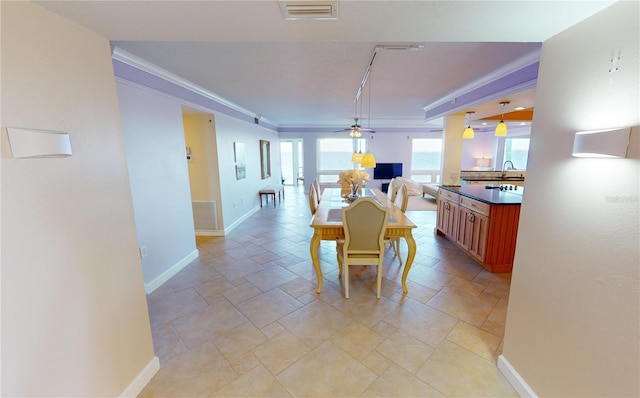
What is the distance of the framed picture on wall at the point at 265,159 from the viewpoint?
6.76 metres

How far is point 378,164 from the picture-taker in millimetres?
8859

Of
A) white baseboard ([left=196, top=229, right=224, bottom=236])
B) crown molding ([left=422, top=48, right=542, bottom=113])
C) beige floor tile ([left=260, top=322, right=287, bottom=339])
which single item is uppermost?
crown molding ([left=422, top=48, right=542, bottom=113])

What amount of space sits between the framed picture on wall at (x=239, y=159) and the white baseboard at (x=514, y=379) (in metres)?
4.71

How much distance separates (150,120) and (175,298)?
1.92m

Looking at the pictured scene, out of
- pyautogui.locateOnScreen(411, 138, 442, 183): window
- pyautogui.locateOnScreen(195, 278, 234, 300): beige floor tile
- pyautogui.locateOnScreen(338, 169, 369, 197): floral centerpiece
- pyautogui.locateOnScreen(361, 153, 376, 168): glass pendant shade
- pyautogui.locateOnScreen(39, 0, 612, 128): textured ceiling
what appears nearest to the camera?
pyautogui.locateOnScreen(39, 0, 612, 128): textured ceiling

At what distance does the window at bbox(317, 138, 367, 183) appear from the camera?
9047 mm

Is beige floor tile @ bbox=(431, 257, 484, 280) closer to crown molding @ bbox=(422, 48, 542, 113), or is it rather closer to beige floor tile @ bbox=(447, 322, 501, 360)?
beige floor tile @ bbox=(447, 322, 501, 360)

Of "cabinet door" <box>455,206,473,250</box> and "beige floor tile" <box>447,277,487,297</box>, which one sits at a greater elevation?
"cabinet door" <box>455,206,473,250</box>

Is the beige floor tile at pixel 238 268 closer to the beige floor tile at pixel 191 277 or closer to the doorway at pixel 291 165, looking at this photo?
the beige floor tile at pixel 191 277

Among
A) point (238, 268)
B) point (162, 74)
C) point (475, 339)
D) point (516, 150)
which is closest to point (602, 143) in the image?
point (475, 339)

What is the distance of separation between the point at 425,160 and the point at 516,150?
345cm

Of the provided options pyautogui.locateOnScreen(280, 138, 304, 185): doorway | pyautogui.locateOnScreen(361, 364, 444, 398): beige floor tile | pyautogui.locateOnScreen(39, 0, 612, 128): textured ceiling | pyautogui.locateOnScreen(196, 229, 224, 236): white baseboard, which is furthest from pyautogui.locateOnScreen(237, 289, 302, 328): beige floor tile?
pyautogui.locateOnScreen(280, 138, 304, 185): doorway

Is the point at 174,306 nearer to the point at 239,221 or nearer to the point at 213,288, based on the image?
the point at 213,288

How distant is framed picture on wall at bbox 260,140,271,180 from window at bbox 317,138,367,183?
220 cm
